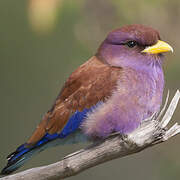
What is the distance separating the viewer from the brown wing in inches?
189

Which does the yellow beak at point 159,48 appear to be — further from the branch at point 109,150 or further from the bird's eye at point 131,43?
the branch at point 109,150

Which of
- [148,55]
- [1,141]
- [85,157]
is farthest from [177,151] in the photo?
[1,141]

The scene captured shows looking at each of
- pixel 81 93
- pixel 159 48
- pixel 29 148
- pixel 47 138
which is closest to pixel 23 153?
pixel 29 148

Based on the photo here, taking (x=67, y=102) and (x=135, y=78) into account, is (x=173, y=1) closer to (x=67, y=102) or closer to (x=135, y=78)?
(x=135, y=78)

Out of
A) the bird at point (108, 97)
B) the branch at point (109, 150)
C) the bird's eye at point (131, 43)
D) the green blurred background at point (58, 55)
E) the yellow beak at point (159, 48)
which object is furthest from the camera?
the green blurred background at point (58, 55)

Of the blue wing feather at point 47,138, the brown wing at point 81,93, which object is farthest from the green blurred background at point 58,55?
the blue wing feather at point 47,138

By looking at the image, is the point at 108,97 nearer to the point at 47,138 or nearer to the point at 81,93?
the point at 81,93

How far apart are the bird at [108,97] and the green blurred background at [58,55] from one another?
0.38 metres

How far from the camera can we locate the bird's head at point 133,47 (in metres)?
4.97

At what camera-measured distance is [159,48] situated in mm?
4992

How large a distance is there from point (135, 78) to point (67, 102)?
515 mm

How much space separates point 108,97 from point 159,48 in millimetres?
564

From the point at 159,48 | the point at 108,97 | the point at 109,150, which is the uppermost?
the point at 159,48

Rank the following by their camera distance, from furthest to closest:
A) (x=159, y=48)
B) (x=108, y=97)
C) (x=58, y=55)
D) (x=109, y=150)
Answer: (x=58, y=55)
(x=159, y=48)
(x=108, y=97)
(x=109, y=150)
